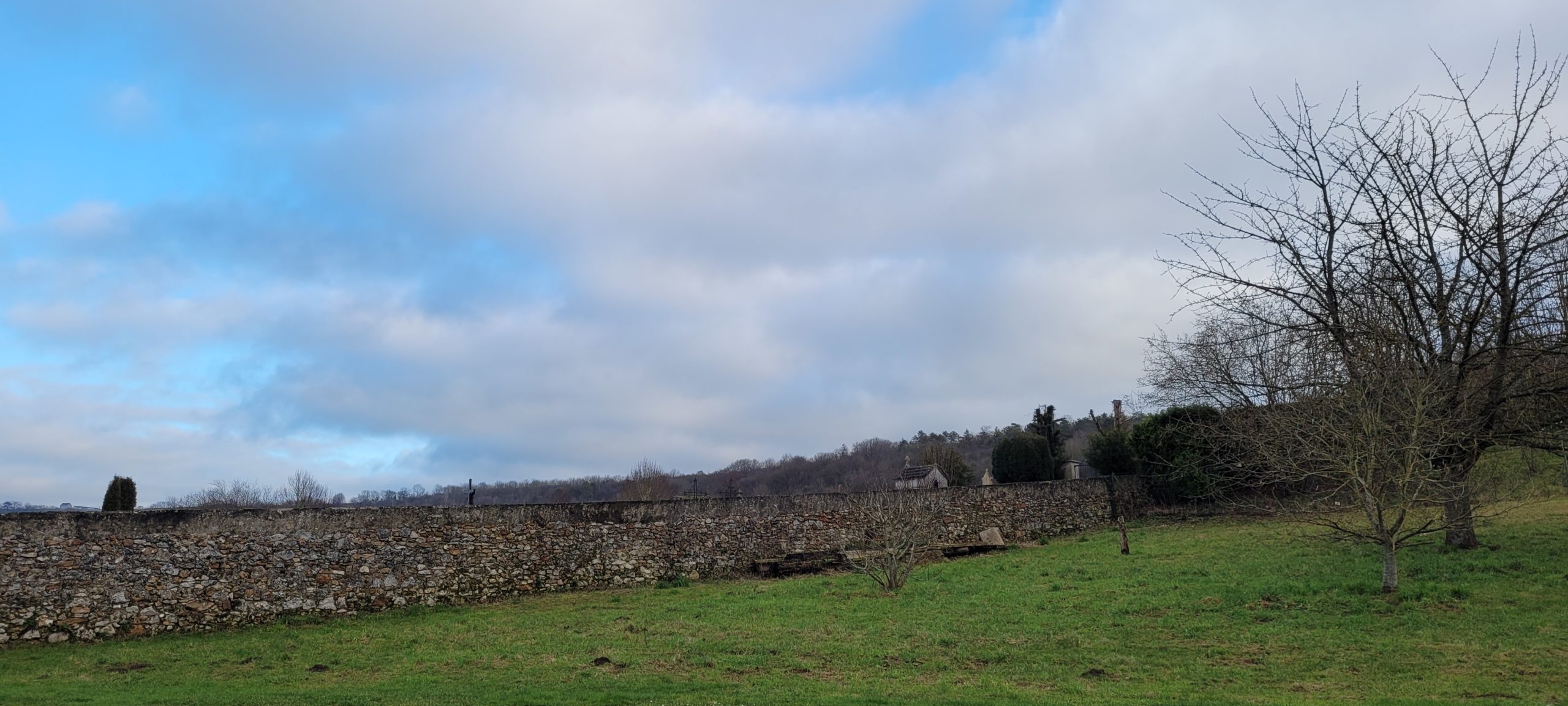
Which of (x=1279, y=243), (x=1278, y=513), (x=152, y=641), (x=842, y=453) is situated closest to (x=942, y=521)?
(x=1278, y=513)

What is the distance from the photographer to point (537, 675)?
9.16 m

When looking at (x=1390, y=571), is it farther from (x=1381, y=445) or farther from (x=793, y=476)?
(x=793, y=476)

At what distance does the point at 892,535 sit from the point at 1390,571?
734cm

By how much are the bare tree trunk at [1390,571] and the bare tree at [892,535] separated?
6639 mm

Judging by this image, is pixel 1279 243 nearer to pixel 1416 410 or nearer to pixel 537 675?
pixel 1416 410

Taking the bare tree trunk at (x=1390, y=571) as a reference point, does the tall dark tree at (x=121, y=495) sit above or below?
above

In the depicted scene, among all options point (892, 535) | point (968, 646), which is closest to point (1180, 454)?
point (892, 535)

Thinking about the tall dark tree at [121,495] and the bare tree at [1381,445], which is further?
the tall dark tree at [121,495]

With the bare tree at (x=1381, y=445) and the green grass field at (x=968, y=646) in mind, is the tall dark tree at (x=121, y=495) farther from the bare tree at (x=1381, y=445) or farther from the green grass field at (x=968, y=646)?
the bare tree at (x=1381, y=445)

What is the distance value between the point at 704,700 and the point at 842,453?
81.1 metres

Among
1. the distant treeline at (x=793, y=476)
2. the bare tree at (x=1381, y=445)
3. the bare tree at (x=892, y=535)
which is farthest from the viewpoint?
the distant treeline at (x=793, y=476)

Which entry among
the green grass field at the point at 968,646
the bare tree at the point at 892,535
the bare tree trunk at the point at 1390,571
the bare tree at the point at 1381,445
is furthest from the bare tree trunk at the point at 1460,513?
the bare tree at the point at 892,535

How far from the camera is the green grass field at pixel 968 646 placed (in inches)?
307

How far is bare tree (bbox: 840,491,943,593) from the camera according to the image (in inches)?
593
